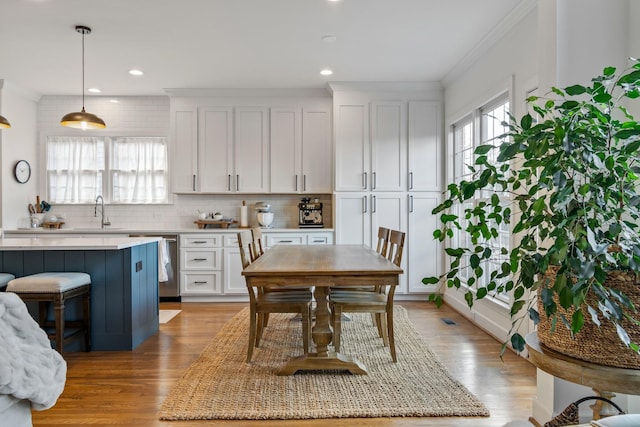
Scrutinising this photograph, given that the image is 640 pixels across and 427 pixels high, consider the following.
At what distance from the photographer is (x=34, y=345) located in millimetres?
1592

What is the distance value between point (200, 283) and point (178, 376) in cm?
240

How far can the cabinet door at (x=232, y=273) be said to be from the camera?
5.07 metres

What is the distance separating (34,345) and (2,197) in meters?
4.46

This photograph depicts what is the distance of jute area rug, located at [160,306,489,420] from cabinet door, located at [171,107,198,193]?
2.65 metres

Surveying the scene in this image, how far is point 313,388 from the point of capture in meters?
2.50

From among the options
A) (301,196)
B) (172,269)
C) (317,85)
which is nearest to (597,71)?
(317,85)

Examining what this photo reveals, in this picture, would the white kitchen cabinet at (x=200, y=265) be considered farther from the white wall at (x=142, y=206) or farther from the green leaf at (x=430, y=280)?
the green leaf at (x=430, y=280)

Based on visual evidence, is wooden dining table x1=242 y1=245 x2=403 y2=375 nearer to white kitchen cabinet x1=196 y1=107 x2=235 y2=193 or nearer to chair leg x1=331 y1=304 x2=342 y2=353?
chair leg x1=331 y1=304 x2=342 y2=353

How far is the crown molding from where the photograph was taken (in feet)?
10.2

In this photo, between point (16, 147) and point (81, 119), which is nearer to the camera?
point (81, 119)

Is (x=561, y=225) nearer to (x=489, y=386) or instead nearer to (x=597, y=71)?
(x=597, y=71)

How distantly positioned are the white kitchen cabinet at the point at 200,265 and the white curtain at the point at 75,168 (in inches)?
69.0

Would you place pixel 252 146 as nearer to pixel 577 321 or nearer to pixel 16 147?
pixel 16 147

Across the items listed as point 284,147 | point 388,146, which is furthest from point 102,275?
point 388,146
